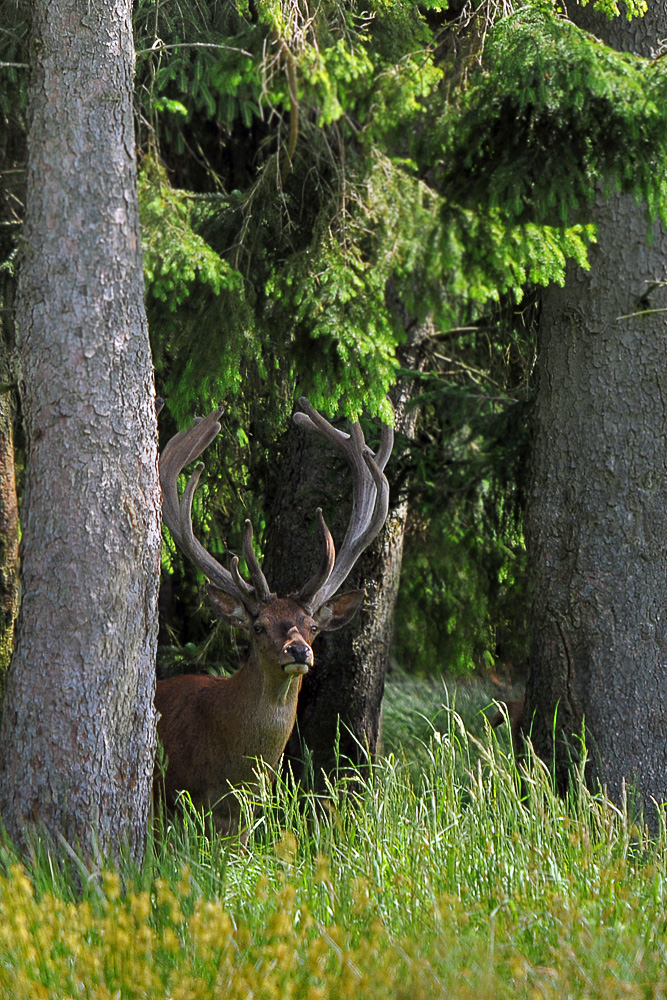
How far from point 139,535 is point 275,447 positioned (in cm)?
348

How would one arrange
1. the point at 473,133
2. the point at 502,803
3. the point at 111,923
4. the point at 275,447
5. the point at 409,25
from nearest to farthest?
1. the point at 111,923
2. the point at 502,803
3. the point at 473,133
4. the point at 409,25
5. the point at 275,447

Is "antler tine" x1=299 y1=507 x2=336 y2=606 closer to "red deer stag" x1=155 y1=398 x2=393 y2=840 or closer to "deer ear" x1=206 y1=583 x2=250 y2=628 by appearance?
"red deer stag" x1=155 y1=398 x2=393 y2=840

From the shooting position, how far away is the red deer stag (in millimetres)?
6105

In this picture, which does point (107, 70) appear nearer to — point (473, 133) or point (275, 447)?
point (473, 133)

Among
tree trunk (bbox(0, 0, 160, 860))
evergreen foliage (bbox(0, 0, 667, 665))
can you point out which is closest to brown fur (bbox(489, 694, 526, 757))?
evergreen foliage (bbox(0, 0, 667, 665))

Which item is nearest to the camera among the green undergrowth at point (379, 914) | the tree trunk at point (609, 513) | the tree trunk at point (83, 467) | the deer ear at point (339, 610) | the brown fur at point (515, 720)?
the green undergrowth at point (379, 914)

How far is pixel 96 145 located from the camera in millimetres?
5145

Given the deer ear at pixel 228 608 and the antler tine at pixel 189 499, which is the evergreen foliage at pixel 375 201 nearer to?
the antler tine at pixel 189 499

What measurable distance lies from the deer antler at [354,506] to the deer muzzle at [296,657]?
546 millimetres

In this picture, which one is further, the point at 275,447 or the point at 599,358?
the point at 275,447

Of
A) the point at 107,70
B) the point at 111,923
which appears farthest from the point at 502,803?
the point at 107,70

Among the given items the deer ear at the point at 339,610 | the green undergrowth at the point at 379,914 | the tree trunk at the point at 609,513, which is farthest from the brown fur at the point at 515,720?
the green undergrowth at the point at 379,914

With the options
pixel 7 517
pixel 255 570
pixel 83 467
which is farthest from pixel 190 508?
pixel 7 517

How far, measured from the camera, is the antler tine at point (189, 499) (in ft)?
21.1
